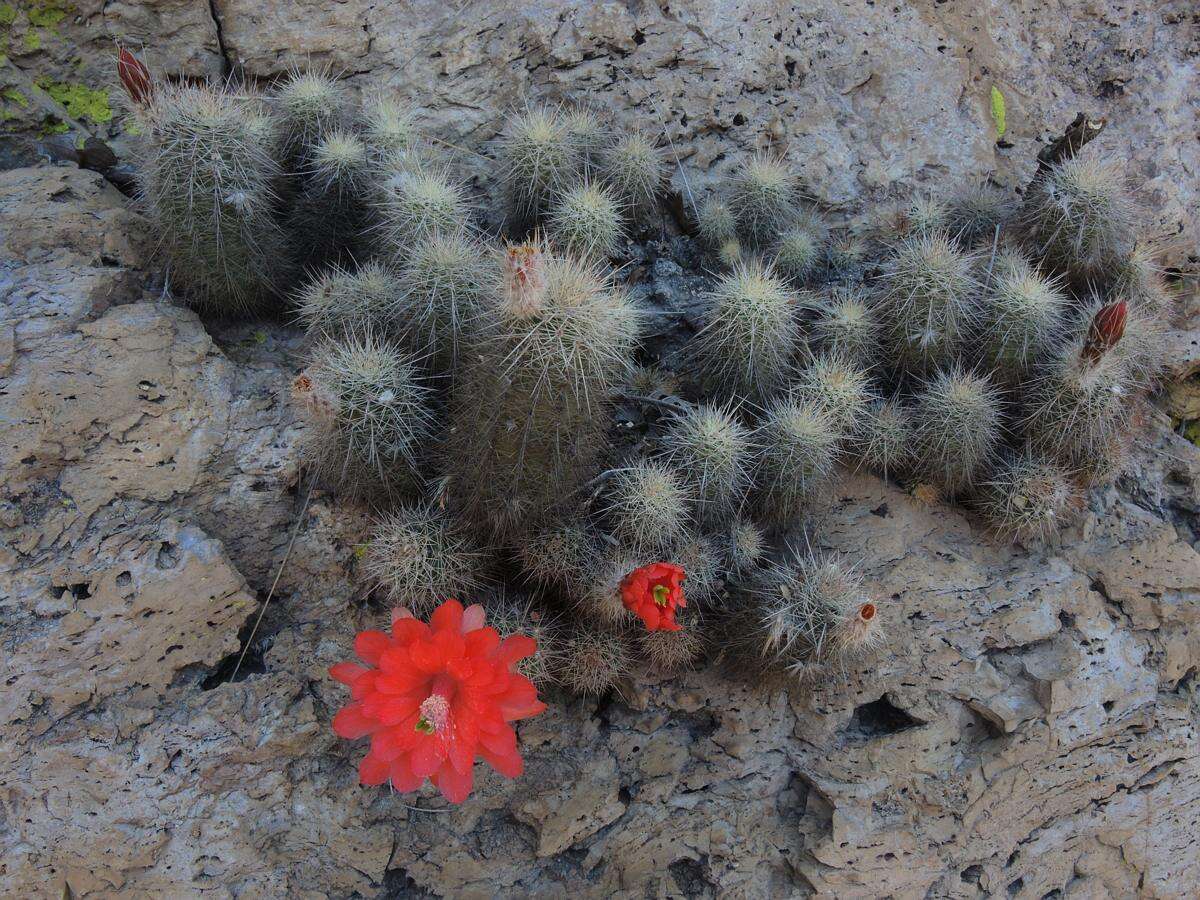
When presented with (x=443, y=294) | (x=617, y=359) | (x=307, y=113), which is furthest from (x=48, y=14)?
(x=617, y=359)

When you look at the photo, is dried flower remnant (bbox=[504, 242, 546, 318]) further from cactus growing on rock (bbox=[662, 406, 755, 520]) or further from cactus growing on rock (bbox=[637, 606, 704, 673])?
cactus growing on rock (bbox=[637, 606, 704, 673])

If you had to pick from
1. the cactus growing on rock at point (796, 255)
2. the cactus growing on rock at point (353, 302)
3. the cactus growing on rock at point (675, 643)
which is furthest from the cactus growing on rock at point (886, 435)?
the cactus growing on rock at point (353, 302)

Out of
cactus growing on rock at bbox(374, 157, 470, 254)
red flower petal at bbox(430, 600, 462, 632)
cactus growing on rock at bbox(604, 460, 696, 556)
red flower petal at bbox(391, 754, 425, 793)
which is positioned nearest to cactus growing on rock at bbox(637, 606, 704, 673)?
cactus growing on rock at bbox(604, 460, 696, 556)

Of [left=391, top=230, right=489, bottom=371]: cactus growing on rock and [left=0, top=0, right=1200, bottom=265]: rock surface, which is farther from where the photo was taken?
[left=0, top=0, right=1200, bottom=265]: rock surface

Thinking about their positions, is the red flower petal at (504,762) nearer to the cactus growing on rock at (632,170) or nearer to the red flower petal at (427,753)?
the red flower petal at (427,753)

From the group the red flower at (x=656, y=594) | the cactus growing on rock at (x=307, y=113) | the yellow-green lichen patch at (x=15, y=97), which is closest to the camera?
the red flower at (x=656, y=594)

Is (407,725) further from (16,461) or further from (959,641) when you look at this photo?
(959,641)
